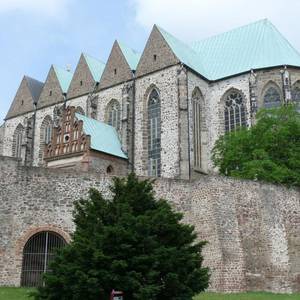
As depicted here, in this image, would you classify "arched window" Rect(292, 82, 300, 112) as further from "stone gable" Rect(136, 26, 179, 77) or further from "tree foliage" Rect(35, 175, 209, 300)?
"tree foliage" Rect(35, 175, 209, 300)

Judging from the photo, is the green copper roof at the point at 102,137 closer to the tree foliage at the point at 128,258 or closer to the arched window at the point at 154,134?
the arched window at the point at 154,134

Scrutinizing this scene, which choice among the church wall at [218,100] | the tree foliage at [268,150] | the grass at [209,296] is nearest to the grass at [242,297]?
the grass at [209,296]

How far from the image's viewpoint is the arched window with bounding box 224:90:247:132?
41062 millimetres

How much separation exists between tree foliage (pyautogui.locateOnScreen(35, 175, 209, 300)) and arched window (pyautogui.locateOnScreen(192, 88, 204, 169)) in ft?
81.1

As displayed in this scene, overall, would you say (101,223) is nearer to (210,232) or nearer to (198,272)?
(198,272)

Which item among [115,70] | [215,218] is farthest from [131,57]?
[215,218]

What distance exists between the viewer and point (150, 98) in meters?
42.4

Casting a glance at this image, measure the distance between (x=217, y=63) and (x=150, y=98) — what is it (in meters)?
7.21

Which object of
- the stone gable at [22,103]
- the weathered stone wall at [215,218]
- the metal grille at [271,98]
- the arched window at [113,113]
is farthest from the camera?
the stone gable at [22,103]

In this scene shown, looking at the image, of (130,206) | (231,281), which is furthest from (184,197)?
(130,206)

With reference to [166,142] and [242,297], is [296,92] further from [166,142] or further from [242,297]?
[242,297]

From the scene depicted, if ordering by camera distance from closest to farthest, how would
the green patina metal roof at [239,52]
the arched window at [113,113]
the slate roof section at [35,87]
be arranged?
the green patina metal roof at [239,52], the arched window at [113,113], the slate roof section at [35,87]

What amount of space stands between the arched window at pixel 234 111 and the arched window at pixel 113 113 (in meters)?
9.24

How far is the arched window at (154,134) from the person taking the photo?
40.2m
